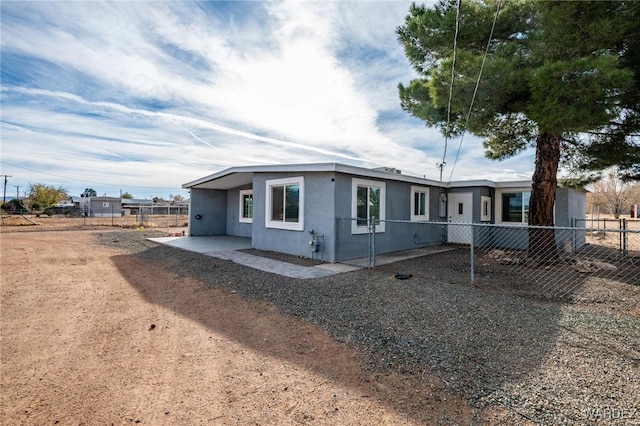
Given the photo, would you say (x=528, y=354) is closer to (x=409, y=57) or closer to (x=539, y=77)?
(x=539, y=77)

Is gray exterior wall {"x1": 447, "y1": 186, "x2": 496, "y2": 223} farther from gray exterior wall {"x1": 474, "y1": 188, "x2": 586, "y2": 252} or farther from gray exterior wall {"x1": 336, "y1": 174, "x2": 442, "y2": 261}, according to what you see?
gray exterior wall {"x1": 336, "y1": 174, "x2": 442, "y2": 261}

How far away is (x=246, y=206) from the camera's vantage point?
13.3 metres

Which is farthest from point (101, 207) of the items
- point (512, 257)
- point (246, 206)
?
point (512, 257)

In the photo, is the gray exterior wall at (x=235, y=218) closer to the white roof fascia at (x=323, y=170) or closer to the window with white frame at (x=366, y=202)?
the white roof fascia at (x=323, y=170)

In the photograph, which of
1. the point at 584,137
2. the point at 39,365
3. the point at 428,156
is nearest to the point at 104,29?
the point at 39,365

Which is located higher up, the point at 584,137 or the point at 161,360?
the point at 584,137

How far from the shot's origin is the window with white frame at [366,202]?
8445mm

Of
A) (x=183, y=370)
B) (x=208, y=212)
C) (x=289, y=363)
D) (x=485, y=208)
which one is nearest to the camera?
(x=183, y=370)

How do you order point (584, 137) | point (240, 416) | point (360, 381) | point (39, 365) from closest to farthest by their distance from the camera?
point (240, 416)
point (360, 381)
point (39, 365)
point (584, 137)

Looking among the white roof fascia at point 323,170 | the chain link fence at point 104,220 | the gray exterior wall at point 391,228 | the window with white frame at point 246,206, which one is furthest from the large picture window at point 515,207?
the chain link fence at point 104,220

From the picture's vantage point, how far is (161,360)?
2928 mm

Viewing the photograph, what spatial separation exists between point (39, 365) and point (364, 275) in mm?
5095

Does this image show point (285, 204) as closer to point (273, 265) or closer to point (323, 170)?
point (323, 170)

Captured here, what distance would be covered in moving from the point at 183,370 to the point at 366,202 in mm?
6802
